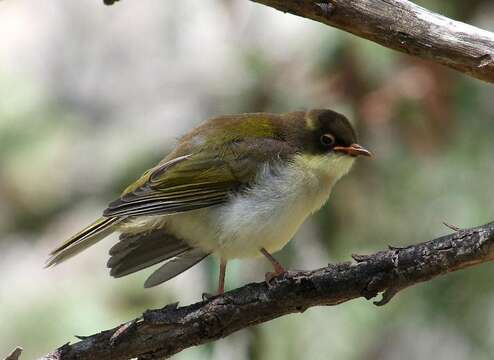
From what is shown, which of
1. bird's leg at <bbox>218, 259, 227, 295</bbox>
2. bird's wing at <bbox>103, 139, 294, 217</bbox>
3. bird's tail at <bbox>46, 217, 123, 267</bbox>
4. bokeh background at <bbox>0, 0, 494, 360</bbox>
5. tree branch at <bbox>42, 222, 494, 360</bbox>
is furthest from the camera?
bokeh background at <bbox>0, 0, 494, 360</bbox>

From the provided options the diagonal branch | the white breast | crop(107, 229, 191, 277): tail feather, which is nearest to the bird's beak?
the white breast

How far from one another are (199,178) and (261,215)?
0.39 metres

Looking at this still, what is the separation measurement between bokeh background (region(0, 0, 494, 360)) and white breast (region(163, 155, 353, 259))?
45 centimetres

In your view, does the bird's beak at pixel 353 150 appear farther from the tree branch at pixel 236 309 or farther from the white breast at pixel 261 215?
the tree branch at pixel 236 309

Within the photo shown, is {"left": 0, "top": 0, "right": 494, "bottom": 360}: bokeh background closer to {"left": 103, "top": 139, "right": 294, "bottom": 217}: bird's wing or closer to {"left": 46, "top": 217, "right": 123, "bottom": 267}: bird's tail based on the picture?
{"left": 103, "top": 139, "right": 294, "bottom": 217}: bird's wing

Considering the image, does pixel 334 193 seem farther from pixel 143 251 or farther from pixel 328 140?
pixel 143 251

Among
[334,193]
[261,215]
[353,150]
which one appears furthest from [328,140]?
[334,193]

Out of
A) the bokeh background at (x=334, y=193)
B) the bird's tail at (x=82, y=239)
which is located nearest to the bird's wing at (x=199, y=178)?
the bird's tail at (x=82, y=239)

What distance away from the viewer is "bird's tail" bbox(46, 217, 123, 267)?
4.52 meters

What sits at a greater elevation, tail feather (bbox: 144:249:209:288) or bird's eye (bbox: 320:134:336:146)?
bird's eye (bbox: 320:134:336:146)

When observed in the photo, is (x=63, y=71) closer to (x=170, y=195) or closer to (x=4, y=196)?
(x=4, y=196)

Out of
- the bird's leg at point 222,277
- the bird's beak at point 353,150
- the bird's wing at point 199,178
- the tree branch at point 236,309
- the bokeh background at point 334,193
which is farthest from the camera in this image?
the bokeh background at point 334,193

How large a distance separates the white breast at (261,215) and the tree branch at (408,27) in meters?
1.16

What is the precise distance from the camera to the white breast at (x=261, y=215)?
4.59m
